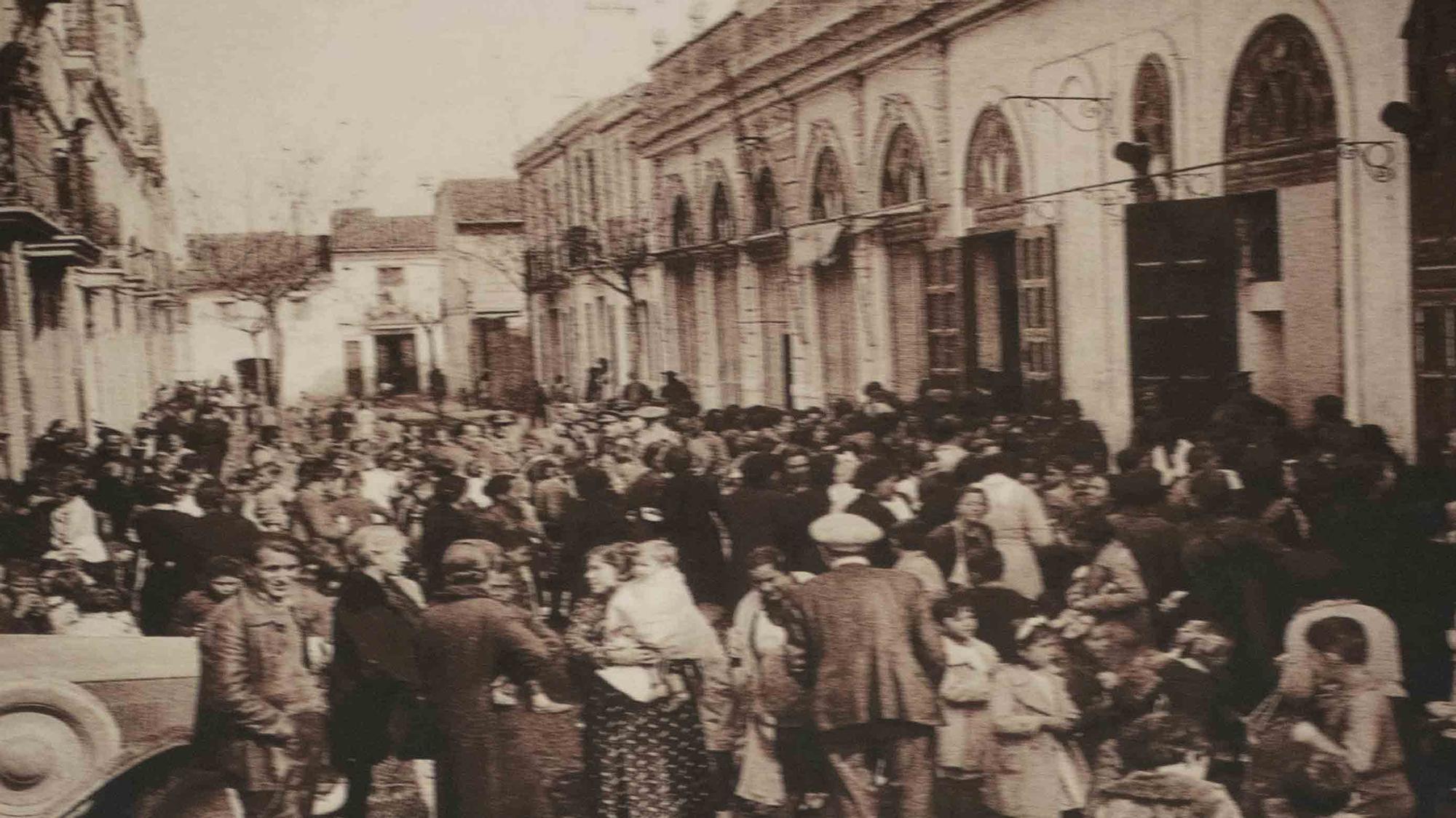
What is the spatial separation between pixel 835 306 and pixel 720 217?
0.67 meters

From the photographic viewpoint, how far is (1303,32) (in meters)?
5.87

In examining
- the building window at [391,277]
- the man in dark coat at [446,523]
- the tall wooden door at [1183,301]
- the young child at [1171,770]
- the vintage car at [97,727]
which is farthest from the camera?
the tall wooden door at [1183,301]

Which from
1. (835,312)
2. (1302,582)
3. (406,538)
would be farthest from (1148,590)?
(406,538)

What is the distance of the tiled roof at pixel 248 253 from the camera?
585 cm

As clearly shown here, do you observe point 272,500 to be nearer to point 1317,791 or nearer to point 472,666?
point 472,666

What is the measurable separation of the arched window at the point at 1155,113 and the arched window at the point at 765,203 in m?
1.61

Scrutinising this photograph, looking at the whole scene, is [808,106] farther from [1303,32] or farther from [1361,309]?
[1361,309]


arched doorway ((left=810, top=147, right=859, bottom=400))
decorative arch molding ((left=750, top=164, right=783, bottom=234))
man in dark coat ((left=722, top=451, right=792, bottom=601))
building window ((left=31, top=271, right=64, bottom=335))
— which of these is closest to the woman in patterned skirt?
man in dark coat ((left=722, top=451, right=792, bottom=601))

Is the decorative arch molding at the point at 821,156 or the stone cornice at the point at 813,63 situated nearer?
the stone cornice at the point at 813,63

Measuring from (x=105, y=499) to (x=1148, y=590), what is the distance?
159 inches

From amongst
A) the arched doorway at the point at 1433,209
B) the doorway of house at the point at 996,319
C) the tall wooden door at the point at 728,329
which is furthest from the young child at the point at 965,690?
the arched doorway at the point at 1433,209

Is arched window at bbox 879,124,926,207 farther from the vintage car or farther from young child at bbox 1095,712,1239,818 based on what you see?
the vintage car

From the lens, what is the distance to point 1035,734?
5.31 metres

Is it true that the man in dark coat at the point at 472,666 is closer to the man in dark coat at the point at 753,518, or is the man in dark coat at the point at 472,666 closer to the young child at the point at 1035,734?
the man in dark coat at the point at 753,518
